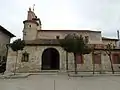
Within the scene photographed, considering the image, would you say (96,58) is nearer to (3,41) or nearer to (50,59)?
(50,59)

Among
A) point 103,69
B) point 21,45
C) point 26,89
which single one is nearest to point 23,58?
point 21,45

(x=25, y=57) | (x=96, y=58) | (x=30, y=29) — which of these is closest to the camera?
(x=25, y=57)

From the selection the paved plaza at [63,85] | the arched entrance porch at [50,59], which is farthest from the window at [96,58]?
the paved plaza at [63,85]

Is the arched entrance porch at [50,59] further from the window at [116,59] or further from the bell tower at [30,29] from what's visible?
the window at [116,59]

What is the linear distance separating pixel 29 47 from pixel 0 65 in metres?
4.97

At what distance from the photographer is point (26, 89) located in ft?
29.7

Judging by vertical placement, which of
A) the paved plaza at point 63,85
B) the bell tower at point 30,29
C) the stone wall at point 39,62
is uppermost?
the bell tower at point 30,29

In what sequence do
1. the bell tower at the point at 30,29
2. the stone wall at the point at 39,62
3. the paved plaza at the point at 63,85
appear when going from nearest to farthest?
the paved plaza at the point at 63,85 < the stone wall at the point at 39,62 < the bell tower at the point at 30,29

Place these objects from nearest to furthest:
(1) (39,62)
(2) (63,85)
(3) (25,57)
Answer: (2) (63,85) < (1) (39,62) < (3) (25,57)

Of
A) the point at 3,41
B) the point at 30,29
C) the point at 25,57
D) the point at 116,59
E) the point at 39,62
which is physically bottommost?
the point at 39,62

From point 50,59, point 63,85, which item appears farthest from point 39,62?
point 63,85

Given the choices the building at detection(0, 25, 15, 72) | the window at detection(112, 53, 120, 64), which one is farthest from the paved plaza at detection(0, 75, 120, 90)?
the building at detection(0, 25, 15, 72)

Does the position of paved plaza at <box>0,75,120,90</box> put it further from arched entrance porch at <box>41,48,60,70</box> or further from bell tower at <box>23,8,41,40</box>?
bell tower at <box>23,8,41,40</box>

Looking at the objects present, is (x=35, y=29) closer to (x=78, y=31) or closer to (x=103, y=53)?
(x=78, y=31)
